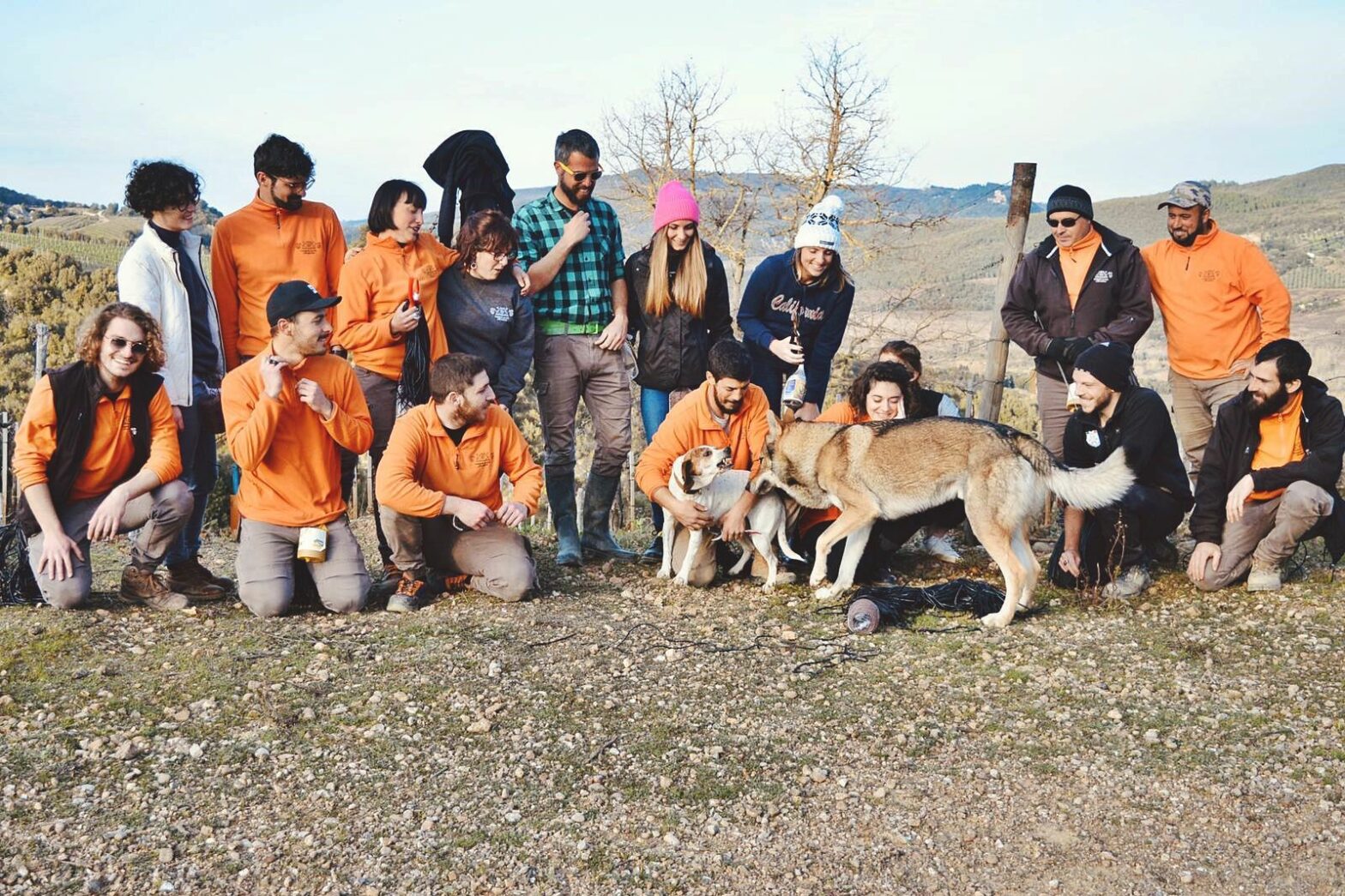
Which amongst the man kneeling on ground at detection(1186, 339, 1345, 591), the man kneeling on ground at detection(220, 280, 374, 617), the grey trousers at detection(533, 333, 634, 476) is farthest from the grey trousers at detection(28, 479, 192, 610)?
the man kneeling on ground at detection(1186, 339, 1345, 591)

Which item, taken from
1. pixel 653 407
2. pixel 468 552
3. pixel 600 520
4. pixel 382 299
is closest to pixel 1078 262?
pixel 653 407

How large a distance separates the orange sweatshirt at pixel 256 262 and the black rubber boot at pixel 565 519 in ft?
6.93

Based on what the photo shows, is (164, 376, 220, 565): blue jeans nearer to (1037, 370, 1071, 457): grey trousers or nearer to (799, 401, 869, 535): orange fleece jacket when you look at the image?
(799, 401, 869, 535): orange fleece jacket

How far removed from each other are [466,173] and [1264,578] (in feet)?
19.3

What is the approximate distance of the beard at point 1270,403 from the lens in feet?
19.8

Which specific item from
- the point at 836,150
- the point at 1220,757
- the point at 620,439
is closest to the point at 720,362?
the point at 620,439

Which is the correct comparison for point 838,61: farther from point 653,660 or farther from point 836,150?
point 653,660

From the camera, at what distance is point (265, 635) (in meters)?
5.38

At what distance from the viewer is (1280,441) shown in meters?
6.16

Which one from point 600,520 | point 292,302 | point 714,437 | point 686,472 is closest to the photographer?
point 292,302

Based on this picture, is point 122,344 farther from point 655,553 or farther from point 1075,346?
point 1075,346

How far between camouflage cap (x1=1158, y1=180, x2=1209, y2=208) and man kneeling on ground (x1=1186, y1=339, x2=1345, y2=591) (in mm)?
1279

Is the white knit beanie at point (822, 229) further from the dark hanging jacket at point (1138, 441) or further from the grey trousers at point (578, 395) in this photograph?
the dark hanging jacket at point (1138, 441)

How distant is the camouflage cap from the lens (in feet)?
22.4
